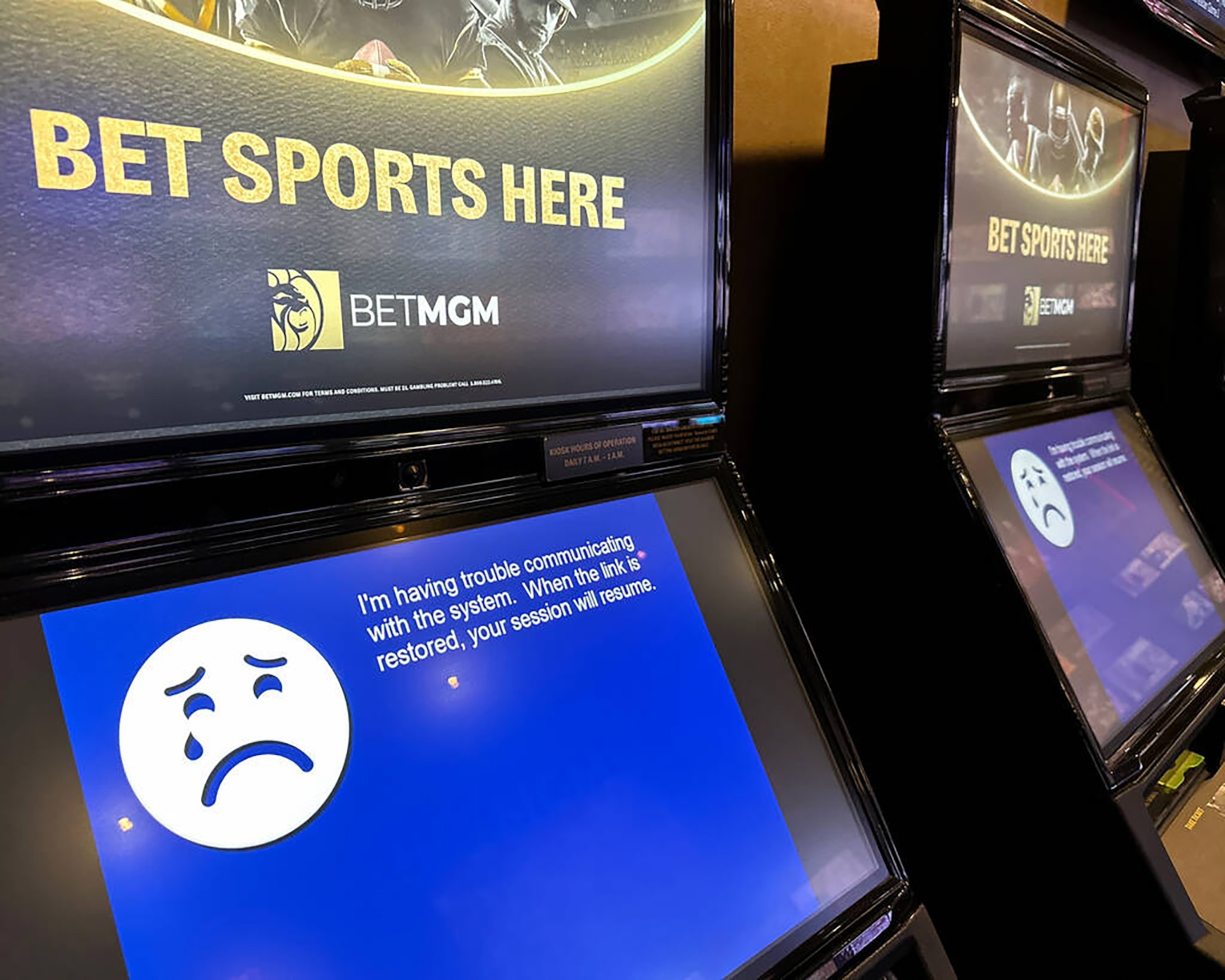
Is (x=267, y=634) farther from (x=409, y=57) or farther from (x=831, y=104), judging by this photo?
(x=831, y=104)

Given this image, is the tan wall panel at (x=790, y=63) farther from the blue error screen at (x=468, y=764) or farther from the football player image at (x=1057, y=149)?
the blue error screen at (x=468, y=764)

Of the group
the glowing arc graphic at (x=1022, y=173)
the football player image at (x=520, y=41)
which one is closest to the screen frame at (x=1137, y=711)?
the glowing arc graphic at (x=1022, y=173)

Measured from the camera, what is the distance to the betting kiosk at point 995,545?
1.28 metres

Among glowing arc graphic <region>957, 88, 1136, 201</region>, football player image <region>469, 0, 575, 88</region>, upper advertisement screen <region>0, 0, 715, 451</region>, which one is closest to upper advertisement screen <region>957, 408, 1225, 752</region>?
glowing arc graphic <region>957, 88, 1136, 201</region>

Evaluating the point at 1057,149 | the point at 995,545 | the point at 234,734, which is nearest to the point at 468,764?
the point at 234,734

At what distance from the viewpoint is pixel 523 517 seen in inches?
38.1

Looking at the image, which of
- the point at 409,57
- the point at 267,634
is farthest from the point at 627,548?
the point at 409,57

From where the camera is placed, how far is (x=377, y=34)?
2.60 ft

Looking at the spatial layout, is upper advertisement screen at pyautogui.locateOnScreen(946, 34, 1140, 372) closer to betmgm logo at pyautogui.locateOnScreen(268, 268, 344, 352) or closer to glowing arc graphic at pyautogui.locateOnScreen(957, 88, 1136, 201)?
glowing arc graphic at pyautogui.locateOnScreen(957, 88, 1136, 201)

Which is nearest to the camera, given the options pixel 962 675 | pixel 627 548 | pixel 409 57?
pixel 409 57

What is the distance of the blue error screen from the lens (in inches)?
27.0

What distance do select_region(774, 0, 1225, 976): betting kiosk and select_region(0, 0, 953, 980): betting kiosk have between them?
398 mm

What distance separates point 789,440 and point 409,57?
3.60 ft

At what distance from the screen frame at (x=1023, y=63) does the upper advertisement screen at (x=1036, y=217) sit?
0.01 metres
